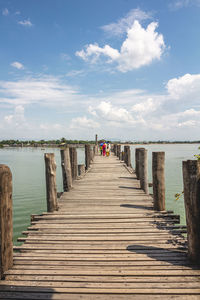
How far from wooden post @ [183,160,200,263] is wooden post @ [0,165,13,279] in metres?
2.75

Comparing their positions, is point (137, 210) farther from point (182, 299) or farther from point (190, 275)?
point (182, 299)

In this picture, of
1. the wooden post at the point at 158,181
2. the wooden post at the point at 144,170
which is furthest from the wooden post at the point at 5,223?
the wooden post at the point at 144,170

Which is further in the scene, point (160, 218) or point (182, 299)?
point (160, 218)

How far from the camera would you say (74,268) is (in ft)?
10.0

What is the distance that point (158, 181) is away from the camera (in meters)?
5.37

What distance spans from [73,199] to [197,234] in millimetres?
4181

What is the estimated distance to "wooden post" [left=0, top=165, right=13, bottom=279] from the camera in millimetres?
3002

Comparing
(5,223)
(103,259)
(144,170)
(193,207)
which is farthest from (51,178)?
(193,207)

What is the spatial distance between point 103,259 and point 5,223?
160 cm

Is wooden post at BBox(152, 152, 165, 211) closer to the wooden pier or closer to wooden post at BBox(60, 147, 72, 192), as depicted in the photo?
the wooden pier

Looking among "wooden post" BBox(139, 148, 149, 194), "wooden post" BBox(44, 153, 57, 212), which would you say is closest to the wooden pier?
"wooden post" BBox(44, 153, 57, 212)

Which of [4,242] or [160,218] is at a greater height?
[4,242]

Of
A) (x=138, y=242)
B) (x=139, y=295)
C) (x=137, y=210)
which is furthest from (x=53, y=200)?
(x=139, y=295)

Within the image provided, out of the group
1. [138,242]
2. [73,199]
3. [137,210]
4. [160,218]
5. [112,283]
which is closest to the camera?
[112,283]
